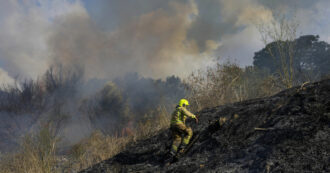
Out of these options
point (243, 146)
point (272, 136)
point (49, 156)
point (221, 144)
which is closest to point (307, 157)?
point (272, 136)

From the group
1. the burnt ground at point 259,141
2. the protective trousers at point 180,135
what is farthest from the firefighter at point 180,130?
the burnt ground at point 259,141

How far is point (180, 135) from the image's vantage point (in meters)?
6.29

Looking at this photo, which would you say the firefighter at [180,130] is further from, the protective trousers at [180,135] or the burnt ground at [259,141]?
the burnt ground at [259,141]

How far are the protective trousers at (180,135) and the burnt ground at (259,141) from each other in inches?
11.4

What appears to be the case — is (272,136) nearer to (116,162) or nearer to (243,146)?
(243,146)

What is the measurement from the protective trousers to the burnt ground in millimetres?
289

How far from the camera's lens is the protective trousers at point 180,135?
608 cm

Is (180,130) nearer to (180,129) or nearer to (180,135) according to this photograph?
(180,129)

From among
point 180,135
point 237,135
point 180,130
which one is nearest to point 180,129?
point 180,130

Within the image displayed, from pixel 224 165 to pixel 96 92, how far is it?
28.9m

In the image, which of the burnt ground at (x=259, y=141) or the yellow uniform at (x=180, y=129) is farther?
the yellow uniform at (x=180, y=129)

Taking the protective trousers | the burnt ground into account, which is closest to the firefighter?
the protective trousers

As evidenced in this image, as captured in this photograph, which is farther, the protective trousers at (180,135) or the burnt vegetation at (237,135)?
the protective trousers at (180,135)


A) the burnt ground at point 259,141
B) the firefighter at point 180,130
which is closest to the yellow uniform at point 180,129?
the firefighter at point 180,130
